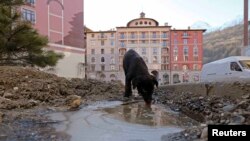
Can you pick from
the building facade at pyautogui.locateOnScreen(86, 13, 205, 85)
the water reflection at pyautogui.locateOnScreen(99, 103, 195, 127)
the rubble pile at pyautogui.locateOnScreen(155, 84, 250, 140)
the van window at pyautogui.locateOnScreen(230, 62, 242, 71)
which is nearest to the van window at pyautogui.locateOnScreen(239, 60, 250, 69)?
the van window at pyautogui.locateOnScreen(230, 62, 242, 71)

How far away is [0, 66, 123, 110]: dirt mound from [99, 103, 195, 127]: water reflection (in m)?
1.18

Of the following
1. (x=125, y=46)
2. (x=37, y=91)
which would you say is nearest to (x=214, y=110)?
(x=37, y=91)

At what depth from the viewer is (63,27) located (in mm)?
59219

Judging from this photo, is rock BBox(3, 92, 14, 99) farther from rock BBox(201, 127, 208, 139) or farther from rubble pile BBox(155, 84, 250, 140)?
rock BBox(201, 127, 208, 139)

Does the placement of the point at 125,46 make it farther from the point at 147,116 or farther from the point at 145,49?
the point at 147,116

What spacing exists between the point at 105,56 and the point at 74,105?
99.3 meters

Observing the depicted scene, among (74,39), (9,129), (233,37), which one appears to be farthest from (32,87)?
(233,37)

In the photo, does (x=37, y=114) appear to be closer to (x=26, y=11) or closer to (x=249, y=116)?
(x=249, y=116)

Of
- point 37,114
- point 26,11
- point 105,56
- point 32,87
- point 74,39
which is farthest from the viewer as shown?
point 105,56

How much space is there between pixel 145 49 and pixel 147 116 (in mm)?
95245

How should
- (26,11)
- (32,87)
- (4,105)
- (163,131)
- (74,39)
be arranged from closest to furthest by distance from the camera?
(163,131) < (4,105) < (32,87) < (26,11) < (74,39)

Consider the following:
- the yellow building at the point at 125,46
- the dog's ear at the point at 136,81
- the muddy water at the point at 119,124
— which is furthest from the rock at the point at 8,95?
the yellow building at the point at 125,46

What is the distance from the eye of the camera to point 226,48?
10031 centimetres

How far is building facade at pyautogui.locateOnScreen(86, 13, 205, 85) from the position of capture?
332 feet
